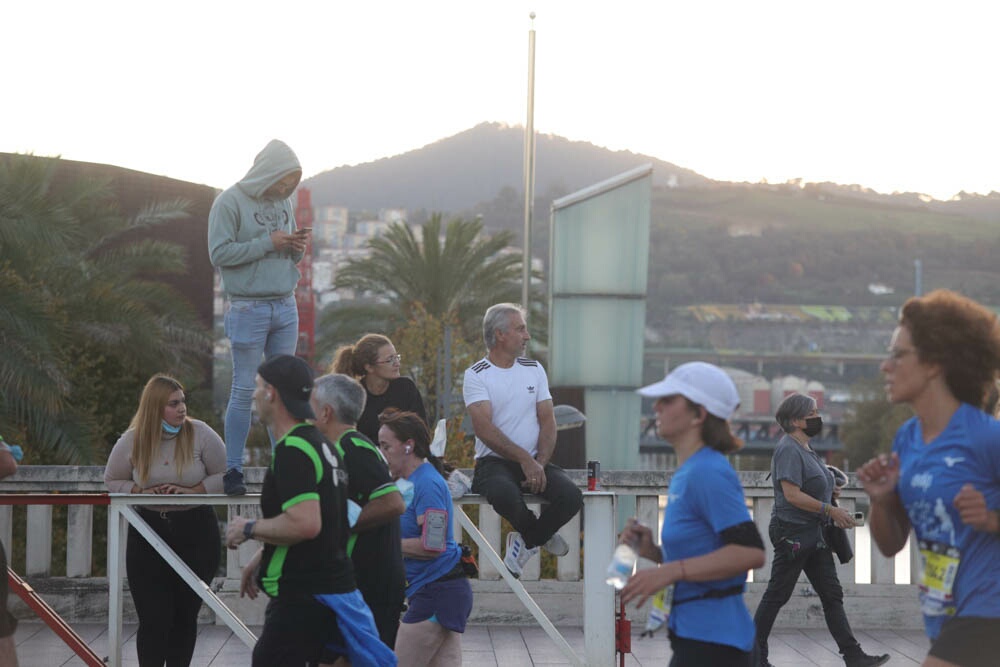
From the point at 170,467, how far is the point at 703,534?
3957 millimetres

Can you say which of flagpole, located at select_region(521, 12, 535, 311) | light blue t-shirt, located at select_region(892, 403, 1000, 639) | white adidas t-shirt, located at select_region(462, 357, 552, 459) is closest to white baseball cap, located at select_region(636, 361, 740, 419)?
light blue t-shirt, located at select_region(892, 403, 1000, 639)

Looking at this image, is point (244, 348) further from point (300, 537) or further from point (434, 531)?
point (300, 537)

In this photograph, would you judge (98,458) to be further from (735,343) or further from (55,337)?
(735,343)

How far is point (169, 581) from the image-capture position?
7.03m

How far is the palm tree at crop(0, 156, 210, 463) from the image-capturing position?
20062 millimetres

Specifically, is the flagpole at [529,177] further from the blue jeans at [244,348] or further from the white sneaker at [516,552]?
the white sneaker at [516,552]

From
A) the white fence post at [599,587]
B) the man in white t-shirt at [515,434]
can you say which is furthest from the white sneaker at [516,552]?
the white fence post at [599,587]

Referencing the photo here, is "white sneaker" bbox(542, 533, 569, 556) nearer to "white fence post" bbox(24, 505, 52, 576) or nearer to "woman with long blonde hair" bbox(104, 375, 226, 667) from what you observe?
"woman with long blonde hair" bbox(104, 375, 226, 667)

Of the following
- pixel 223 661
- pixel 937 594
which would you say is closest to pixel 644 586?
pixel 937 594

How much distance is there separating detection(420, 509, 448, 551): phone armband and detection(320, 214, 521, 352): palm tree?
35.0 m

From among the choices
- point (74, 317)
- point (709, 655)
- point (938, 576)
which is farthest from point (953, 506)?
point (74, 317)

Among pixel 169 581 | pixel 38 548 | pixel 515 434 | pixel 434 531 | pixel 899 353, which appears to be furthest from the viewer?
pixel 38 548

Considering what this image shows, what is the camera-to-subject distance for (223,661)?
29.6 ft

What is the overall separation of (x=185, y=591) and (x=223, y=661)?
214 cm
